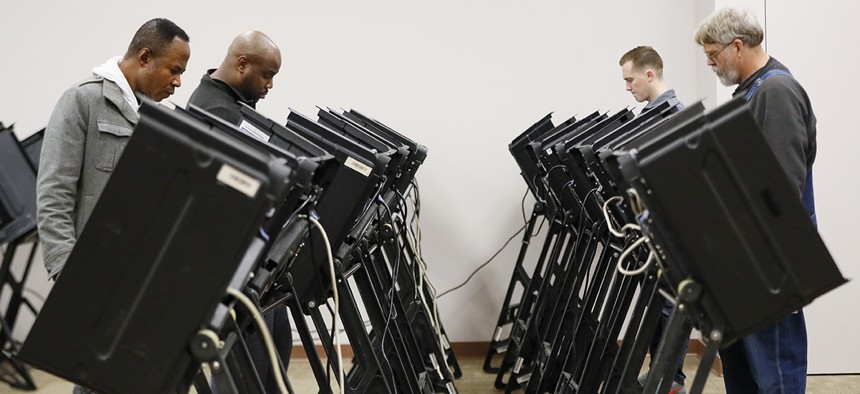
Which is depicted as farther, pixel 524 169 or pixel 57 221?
pixel 524 169

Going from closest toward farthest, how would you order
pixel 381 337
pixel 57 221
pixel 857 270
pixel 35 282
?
pixel 57 221 → pixel 381 337 → pixel 857 270 → pixel 35 282

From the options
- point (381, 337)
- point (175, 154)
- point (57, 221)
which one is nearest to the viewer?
point (175, 154)

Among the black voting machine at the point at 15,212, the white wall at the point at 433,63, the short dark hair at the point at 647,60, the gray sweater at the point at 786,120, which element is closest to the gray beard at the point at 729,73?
the gray sweater at the point at 786,120

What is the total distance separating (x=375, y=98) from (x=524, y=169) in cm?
113

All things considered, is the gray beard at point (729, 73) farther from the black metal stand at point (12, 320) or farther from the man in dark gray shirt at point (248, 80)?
the black metal stand at point (12, 320)

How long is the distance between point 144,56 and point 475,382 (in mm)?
2685

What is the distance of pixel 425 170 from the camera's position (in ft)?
17.0

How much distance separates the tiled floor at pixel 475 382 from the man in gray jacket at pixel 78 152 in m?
2.25

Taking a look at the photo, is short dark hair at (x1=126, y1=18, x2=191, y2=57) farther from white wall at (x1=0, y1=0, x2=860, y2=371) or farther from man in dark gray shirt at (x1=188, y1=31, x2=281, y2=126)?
white wall at (x1=0, y1=0, x2=860, y2=371)

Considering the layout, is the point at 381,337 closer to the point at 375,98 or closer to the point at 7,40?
the point at 375,98

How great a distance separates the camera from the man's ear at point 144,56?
2521mm

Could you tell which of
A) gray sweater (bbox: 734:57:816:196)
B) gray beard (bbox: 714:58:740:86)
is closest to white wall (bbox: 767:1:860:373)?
gray beard (bbox: 714:58:740:86)

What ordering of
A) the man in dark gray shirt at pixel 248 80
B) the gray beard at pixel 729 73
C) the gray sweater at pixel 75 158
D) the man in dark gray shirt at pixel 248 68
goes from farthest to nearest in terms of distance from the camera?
the man in dark gray shirt at pixel 248 68
the man in dark gray shirt at pixel 248 80
the gray beard at pixel 729 73
the gray sweater at pixel 75 158

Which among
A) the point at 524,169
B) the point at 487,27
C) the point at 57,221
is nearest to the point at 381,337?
the point at 57,221
